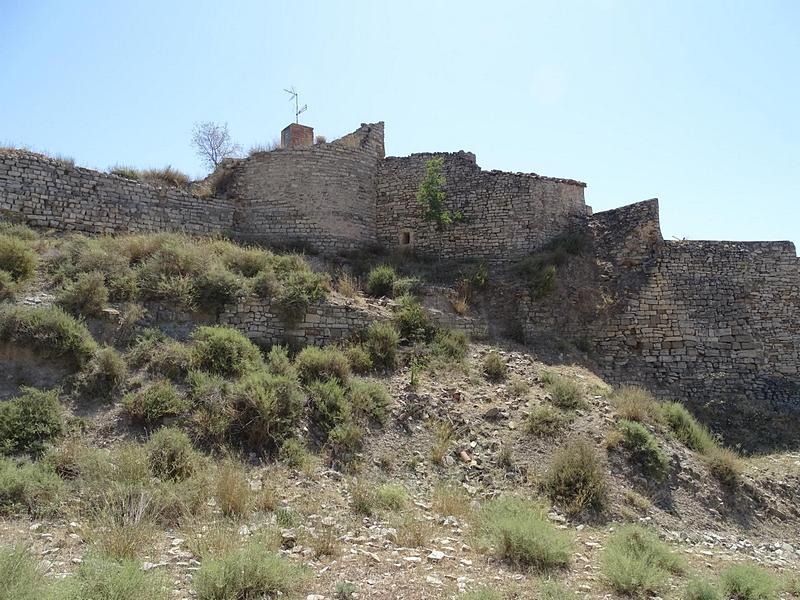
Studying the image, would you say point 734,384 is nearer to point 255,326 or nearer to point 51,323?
point 255,326

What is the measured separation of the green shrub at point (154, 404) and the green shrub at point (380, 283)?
Answer: 6064mm

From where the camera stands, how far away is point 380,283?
14297mm

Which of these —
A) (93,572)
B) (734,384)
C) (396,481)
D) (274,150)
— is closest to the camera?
(93,572)

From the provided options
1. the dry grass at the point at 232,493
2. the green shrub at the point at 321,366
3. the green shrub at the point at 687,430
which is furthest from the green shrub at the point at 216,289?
the green shrub at the point at 687,430

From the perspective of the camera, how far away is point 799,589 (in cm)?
696

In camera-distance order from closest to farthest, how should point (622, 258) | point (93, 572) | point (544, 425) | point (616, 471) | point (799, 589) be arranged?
point (93, 572) → point (799, 589) → point (616, 471) → point (544, 425) → point (622, 258)

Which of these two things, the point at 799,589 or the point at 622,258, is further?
the point at 622,258

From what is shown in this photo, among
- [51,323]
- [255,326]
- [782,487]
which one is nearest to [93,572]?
[51,323]

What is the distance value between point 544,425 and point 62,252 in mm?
9924

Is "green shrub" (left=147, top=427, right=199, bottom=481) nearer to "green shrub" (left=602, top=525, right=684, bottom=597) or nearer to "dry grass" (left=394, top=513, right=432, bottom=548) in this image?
"dry grass" (left=394, top=513, right=432, bottom=548)

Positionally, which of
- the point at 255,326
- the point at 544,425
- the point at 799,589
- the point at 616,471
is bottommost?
the point at 799,589

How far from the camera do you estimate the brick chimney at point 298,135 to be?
1859 cm

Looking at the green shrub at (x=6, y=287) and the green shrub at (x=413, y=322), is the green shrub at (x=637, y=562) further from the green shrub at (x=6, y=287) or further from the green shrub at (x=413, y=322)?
→ the green shrub at (x=6, y=287)

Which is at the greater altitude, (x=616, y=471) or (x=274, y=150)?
(x=274, y=150)
